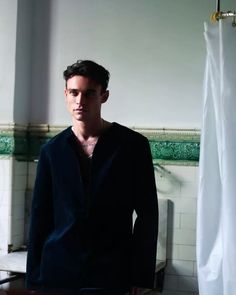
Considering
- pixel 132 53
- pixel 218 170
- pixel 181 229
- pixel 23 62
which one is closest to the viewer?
pixel 218 170

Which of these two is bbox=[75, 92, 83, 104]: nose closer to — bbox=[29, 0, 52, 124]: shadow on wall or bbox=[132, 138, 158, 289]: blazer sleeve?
bbox=[132, 138, 158, 289]: blazer sleeve

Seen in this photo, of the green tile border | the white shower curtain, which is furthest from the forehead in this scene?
the green tile border

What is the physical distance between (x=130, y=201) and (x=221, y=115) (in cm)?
59

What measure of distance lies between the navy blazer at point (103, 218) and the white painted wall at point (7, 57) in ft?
3.03

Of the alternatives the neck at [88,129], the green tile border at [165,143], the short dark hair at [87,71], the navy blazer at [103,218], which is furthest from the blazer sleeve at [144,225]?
the green tile border at [165,143]

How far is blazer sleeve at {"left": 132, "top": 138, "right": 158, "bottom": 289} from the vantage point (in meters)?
1.46

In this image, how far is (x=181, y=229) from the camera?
7.22 ft

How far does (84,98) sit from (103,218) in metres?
0.37

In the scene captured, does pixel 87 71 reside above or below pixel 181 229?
above

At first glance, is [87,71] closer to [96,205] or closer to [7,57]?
[96,205]

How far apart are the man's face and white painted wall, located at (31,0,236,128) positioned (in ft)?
2.67

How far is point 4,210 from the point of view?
2.36m

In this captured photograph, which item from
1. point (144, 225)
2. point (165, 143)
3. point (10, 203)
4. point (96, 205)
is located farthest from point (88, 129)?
point (10, 203)

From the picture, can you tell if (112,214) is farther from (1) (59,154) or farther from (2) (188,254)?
(2) (188,254)
